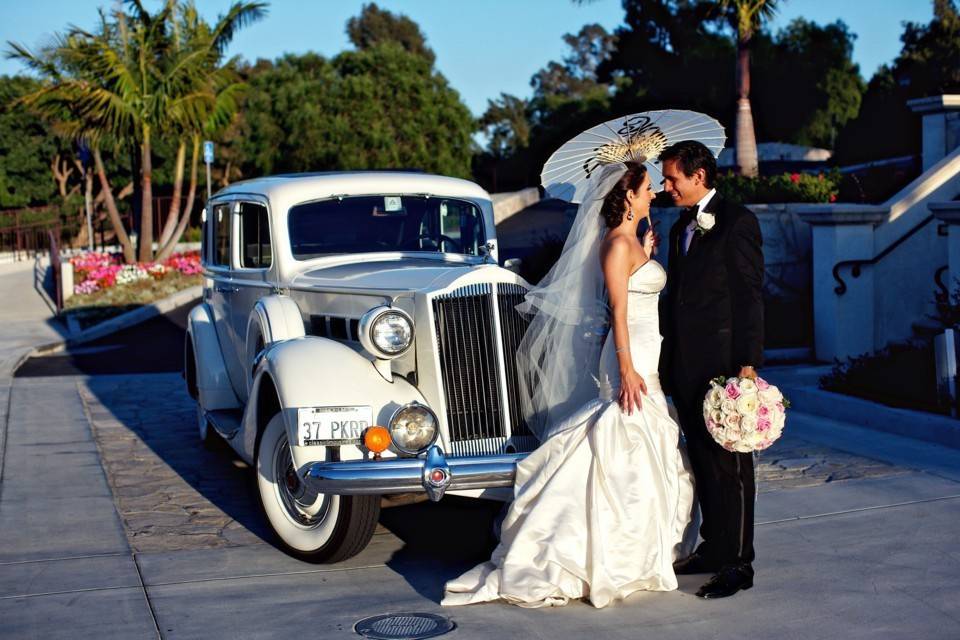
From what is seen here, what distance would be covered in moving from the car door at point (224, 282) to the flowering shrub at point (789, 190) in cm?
714

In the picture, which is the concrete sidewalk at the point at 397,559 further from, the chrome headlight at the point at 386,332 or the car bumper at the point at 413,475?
the chrome headlight at the point at 386,332

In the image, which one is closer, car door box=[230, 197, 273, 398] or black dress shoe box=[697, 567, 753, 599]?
black dress shoe box=[697, 567, 753, 599]

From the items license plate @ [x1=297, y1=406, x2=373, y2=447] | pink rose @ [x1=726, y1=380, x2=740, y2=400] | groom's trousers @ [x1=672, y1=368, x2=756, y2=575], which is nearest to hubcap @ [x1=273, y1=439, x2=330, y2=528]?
license plate @ [x1=297, y1=406, x2=373, y2=447]

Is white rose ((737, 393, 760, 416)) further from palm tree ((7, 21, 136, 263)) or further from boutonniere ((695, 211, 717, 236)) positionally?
palm tree ((7, 21, 136, 263))

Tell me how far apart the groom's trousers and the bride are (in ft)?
0.36

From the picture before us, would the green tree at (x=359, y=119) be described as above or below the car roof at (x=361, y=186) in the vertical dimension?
above

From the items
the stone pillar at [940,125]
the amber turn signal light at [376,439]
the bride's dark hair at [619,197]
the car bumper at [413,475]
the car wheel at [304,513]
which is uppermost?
the stone pillar at [940,125]

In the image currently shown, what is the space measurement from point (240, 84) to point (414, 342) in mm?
→ 22475

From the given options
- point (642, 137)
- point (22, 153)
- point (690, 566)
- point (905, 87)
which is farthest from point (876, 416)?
point (22, 153)

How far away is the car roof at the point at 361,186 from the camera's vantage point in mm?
7273

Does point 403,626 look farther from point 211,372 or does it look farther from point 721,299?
point 211,372

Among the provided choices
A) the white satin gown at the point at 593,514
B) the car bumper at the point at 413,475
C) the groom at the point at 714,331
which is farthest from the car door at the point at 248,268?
the groom at the point at 714,331

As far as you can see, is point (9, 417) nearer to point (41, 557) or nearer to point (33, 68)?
point (41, 557)

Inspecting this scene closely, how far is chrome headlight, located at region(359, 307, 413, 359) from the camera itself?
5.57 m
